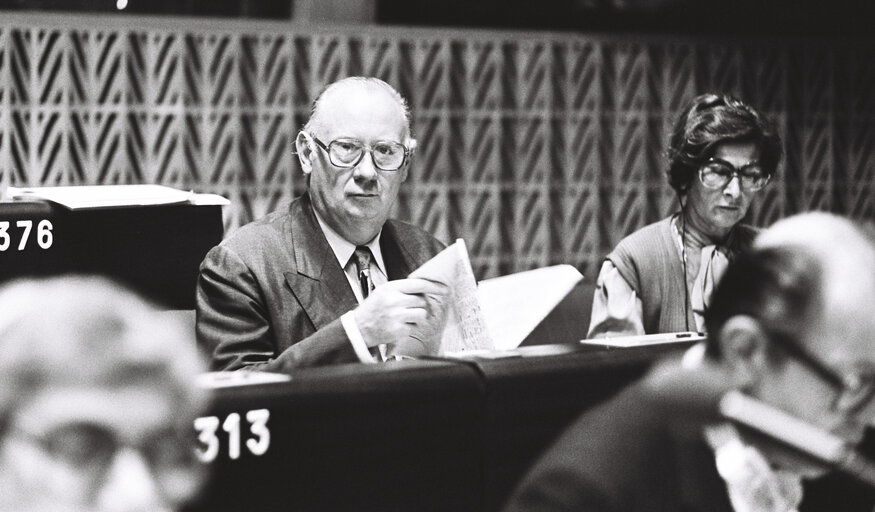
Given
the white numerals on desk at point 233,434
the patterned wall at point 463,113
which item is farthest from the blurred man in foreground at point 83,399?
the patterned wall at point 463,113

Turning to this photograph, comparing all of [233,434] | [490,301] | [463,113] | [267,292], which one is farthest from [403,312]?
[463,113]

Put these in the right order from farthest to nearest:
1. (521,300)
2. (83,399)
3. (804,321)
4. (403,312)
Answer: (521,300) → (403,312) → (804,321) → (83,399)

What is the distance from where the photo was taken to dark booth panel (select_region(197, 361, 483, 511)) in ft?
→ 5.22

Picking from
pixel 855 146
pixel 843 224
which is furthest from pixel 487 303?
pixel 855 146

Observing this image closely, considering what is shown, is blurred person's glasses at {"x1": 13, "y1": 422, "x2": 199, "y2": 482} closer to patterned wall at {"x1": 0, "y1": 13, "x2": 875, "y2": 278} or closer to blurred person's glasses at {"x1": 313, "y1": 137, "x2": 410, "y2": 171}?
blurred person's glasses at {"x1": 313, "y1": 137, "x2": 410, "y2": 171}

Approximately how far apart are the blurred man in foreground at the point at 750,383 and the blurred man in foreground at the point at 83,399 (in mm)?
456

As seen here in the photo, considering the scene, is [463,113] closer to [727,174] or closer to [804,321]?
[727,174]

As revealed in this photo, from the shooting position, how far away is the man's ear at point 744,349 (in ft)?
4.06

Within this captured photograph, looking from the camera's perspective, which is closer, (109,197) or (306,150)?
(109,197)

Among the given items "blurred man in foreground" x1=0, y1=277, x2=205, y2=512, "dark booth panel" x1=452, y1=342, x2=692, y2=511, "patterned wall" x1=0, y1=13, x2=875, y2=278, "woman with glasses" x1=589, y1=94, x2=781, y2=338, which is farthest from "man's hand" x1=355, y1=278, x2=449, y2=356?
"patterned wall" x1=0, y1=13, x2=875, y2=278

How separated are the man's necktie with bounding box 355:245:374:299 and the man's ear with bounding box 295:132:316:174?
250 mm

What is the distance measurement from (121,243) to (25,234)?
8.8 inches

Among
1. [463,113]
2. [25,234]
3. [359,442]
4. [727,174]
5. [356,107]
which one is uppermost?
[463,113]

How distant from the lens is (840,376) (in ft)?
4.02
